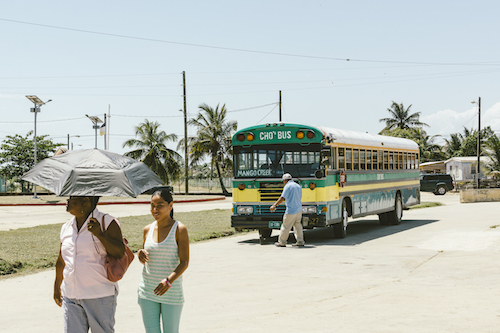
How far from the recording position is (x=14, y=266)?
11734 mm

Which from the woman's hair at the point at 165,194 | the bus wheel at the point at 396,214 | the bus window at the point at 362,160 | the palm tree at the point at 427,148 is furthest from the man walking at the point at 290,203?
the palm tree at the point at 427,148

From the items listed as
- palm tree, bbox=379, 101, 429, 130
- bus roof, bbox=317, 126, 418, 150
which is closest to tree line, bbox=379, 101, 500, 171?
palm tree, bbox=379, 101, 429, 130

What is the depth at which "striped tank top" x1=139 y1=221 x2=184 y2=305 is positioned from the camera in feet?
16.3

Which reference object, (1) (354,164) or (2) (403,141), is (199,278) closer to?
(1) (354,164)

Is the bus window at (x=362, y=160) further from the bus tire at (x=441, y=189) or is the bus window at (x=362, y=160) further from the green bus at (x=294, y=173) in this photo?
the bus tire at (x=441, y=189)

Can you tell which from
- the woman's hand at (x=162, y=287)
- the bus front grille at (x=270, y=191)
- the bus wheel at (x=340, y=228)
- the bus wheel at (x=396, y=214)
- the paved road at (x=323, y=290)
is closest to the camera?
the woman's hand at (x=162, y=287)

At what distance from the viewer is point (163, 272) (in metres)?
4.98

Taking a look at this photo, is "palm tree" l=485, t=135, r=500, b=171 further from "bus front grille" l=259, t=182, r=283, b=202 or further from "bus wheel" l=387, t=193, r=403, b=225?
"bus front grille" l=259, t=182, r=283, b=202

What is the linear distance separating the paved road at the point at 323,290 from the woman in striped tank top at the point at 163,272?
2041 millimetres

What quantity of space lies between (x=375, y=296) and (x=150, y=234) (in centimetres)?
454

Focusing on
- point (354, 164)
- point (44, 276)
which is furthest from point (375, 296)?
point (354, 164)

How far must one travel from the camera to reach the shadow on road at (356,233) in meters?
16.3

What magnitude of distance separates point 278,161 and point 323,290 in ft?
23.0


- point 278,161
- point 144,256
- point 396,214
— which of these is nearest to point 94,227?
point 144,256
